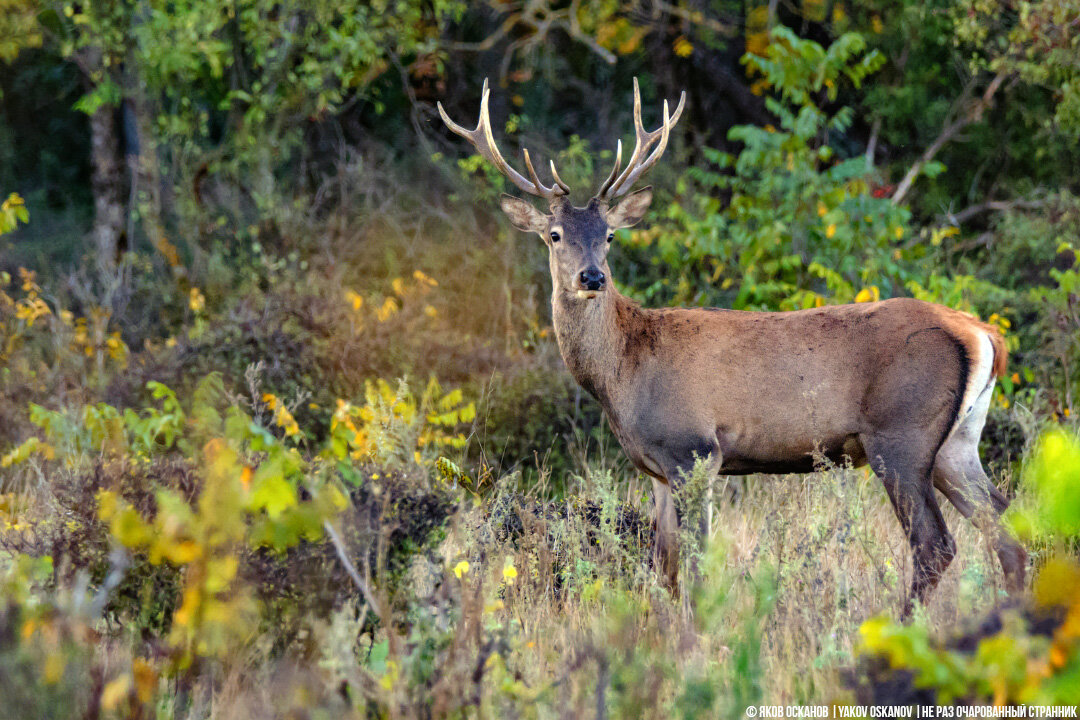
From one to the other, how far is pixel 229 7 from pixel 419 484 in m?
9.23

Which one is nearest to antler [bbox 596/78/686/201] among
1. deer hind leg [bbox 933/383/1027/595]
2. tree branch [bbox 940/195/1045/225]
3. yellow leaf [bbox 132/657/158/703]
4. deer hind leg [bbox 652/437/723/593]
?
deer hind leg [bbox 652/437/723/593]

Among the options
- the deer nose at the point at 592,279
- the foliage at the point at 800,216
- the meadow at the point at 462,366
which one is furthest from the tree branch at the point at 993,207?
the deer nose at the point at 592,279

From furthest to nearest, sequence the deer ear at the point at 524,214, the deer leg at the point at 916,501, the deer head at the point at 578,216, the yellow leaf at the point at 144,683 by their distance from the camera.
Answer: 1. the deer ear at the point at 524,214
2. the deer head at the point at 578,216
3. the deer leg at the point at 916,501
4. the yellow leaf at the point at 144,683

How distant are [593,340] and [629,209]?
99 centimetres

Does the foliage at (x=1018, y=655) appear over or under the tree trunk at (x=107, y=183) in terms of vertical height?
over

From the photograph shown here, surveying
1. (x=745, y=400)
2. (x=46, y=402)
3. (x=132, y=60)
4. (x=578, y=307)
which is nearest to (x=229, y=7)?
(x=132, y=60)

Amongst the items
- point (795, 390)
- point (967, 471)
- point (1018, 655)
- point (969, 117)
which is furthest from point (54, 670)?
point (969, 117)

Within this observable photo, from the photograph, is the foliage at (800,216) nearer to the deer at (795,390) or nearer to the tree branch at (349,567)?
the deer at (795,390)

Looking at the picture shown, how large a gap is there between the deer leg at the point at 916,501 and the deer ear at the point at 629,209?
6.35 feet

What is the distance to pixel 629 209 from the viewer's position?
6211 millimetres

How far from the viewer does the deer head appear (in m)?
5.64

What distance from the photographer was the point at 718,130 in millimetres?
14367

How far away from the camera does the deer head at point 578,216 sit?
5641 millimetres

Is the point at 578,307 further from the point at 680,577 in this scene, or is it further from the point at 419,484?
the point at 419,484
